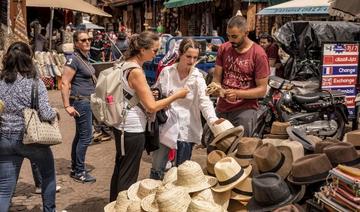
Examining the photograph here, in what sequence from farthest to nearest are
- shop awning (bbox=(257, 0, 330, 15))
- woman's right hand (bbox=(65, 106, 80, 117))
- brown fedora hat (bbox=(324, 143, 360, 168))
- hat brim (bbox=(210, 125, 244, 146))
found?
1. shop awning (bbox=(257, 0, 330, 15))
2. woman's right hand (bbox=(65, 106, 80, 117))
3. hat brim (bbox=(210, 125, 244, 146))
4. brown fedora hat (bbox=(324, 143, 360, 168))

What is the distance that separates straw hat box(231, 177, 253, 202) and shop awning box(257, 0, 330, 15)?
825cm

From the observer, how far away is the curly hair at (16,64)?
4.21 m

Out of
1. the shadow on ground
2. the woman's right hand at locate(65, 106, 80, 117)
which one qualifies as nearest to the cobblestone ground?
the shadow on ground

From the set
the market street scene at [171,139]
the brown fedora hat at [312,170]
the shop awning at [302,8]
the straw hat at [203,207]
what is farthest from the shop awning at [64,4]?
the brown fedora hat at [312,170]

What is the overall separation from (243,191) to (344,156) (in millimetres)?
790

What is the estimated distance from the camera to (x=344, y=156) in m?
3.56

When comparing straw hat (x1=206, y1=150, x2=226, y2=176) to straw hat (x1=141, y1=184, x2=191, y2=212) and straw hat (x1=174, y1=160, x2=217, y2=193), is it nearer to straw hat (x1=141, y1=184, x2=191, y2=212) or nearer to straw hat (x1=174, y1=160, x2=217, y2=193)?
straw hat (x1=174, y1=160, x2=217, y2=193)

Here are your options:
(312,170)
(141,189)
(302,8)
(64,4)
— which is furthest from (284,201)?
(64,4)

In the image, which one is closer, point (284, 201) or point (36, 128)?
point (284, 201)

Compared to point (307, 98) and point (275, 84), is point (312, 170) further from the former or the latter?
point (275, 84)

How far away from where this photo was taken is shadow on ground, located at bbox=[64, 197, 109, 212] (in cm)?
538

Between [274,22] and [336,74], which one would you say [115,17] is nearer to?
[274,22]

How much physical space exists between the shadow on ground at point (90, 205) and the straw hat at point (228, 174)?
6.67ft

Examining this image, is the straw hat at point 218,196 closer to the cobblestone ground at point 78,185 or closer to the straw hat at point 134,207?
the straw hat at point 134,207
